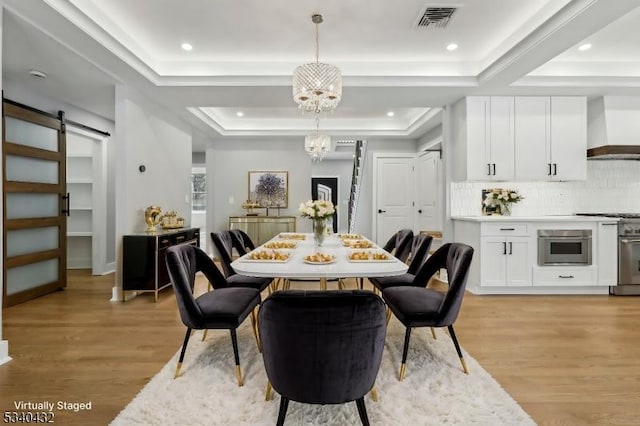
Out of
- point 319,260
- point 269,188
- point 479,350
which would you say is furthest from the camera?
point 269,188

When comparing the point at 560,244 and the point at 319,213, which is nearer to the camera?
the point at 319,213

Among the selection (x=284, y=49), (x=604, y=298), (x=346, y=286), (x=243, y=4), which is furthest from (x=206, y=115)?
(x=604, y=298)

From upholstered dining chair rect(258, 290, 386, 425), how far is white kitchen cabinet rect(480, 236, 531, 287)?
3.20 m

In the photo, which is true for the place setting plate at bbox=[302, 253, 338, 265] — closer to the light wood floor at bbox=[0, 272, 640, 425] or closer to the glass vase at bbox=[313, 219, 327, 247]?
the glass vase at bbox=[313, 219, 327, 247]

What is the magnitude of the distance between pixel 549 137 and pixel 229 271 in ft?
14.0

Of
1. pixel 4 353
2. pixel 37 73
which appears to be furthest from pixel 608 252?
pixel 37 73

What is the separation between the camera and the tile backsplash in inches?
186

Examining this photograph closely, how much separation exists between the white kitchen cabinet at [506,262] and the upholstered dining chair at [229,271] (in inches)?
106

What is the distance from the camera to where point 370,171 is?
7422 mm

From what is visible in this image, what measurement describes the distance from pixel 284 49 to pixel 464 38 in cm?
184

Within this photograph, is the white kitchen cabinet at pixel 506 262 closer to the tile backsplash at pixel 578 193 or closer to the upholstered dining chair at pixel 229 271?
the tile backsplash at pixel 578 193

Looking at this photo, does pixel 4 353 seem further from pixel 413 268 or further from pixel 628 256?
pixel 628 256

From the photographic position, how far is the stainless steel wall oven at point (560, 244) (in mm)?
4109

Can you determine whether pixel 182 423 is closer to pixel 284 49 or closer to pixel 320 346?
pixel 320 346
